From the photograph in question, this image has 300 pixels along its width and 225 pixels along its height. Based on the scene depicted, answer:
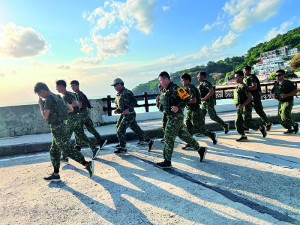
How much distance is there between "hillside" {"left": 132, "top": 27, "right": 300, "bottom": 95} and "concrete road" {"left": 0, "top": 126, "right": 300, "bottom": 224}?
409 feet

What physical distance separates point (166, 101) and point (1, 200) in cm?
271

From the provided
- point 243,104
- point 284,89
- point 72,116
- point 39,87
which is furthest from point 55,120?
point 284,89

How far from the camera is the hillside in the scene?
137 meters

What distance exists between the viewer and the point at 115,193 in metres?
2.61

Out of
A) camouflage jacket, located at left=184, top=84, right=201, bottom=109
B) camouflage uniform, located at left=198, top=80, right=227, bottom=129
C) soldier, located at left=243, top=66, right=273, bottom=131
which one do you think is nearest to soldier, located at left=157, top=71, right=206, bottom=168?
camouflage jacket, located at left=184, top=84, right=201, bottom=109

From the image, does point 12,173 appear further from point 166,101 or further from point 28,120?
point 28,120

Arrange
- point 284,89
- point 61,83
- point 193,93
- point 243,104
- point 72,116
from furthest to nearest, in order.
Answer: point 284,89, point 243,104, point 193,93, point 72,116, point 61,83

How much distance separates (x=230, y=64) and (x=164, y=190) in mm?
183148

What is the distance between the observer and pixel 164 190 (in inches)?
102

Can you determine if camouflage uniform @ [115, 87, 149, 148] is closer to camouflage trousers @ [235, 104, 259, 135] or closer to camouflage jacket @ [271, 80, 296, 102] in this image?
camouflage trousers @ [235, 104, 259, 135]

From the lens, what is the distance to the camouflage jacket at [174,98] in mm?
3221

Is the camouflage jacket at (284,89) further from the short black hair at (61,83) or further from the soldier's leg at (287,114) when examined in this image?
the short black hair at (61,83)

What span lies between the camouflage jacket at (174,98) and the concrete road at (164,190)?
1034 mm

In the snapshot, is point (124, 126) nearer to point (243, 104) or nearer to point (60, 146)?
point (60, 146)
